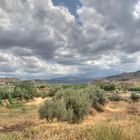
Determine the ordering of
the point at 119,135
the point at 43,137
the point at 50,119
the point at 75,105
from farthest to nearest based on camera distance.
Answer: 1. the point at 75,105
2. the point at 50,119
3. the point at 43,137
4. the point at 119,135

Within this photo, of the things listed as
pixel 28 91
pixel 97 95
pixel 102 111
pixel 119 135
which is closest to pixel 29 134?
pixel 119 135

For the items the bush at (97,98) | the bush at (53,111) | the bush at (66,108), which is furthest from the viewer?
the bush at (97,98)

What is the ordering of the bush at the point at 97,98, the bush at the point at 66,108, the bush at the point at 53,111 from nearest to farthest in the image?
the bush at the point at 53,111
the bush at the point at 66,108
the bush at the point at 97,98

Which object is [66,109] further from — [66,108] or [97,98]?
[97,98]

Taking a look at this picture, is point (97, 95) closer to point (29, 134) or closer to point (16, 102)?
point (16, 102)

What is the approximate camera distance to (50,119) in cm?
3366

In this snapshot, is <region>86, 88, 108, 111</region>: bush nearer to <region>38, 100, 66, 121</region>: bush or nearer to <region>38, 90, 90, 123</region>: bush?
<region>38, 90, 90, 123</region>: bush

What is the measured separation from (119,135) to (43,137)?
2.24m

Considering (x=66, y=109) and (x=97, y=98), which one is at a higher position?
(x=97, y=98)


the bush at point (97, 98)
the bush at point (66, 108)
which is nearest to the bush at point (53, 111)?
the bush at point (66, 108)

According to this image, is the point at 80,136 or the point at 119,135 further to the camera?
the point at 80,136

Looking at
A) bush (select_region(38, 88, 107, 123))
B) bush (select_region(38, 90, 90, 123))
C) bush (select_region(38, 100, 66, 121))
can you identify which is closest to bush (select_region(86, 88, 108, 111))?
bush (select_region(38, 88, 107, 123))

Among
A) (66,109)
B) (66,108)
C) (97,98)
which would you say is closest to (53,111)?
(66,109)

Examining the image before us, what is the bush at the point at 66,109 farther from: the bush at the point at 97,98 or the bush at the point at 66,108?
the bush at the point at 97,98
